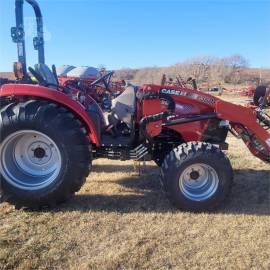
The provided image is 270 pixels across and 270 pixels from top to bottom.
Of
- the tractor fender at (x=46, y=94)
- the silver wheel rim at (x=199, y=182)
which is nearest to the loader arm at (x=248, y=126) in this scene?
the silver wheel rim at (x=199, y=182)

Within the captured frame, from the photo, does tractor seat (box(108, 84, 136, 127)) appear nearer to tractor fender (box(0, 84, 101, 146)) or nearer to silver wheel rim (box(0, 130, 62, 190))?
tractor fender (box(0, 84, 101, 146))

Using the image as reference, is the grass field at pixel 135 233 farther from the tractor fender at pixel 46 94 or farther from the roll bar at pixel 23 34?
the roll bar at pixel 23 34

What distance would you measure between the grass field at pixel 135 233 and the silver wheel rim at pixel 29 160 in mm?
335

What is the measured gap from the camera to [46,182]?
14.4 ft

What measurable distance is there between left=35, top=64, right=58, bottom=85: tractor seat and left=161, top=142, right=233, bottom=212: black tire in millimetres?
1767

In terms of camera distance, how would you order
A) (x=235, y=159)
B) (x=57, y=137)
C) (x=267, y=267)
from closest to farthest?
(x=267, y=267) < (x=57, y=137) < (x=235, y=159)

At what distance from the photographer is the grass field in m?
3.21

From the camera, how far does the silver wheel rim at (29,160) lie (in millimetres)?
4367

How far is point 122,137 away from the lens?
4.93 metres

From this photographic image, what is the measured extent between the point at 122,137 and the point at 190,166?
1.01 m

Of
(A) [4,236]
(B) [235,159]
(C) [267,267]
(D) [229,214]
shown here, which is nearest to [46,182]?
(A) [4,236]

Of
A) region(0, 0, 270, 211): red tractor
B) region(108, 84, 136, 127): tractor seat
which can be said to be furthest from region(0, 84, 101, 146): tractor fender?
region(108, 84, 136, 127): tractor seat

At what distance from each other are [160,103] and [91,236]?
1731 millimetres

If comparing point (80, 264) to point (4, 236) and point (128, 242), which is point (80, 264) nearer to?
point (128, 242)
